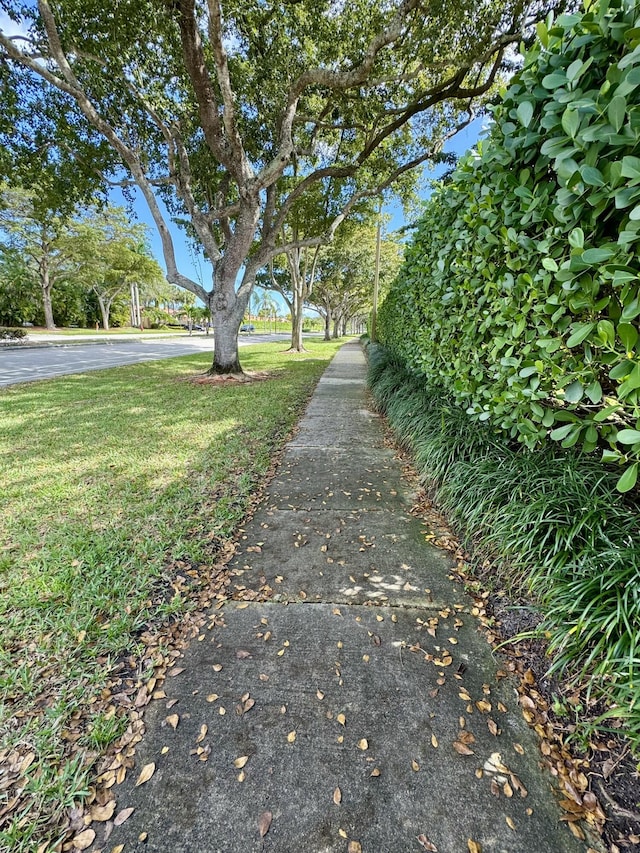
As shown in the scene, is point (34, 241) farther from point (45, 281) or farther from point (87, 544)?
point (87, 544)

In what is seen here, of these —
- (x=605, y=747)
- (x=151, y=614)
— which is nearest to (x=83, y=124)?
(x=151, y=614)

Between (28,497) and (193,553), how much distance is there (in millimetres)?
1904

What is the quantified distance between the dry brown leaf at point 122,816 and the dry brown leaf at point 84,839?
0.20 feet

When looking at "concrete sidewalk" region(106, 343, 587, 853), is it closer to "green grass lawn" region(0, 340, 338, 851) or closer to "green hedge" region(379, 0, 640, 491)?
"green grass lawn" region(0, 340, 338, 851)

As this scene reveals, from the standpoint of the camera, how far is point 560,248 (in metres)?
1.84

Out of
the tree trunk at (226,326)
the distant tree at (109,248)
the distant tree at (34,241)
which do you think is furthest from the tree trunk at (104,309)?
the tree trunk at (226,326)

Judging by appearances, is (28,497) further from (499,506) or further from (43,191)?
(43,191)

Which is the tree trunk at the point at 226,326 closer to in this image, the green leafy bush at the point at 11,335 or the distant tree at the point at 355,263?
the distant tree at the point at 355,263

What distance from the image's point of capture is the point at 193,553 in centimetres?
250

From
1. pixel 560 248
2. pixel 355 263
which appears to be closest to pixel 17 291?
pixel 355 263

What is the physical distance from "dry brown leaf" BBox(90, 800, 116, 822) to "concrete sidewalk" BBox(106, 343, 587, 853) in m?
0.03

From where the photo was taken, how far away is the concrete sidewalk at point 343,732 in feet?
3.76

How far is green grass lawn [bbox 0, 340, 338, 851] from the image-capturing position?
1369mm

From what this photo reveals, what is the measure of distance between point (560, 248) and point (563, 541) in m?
1.48
